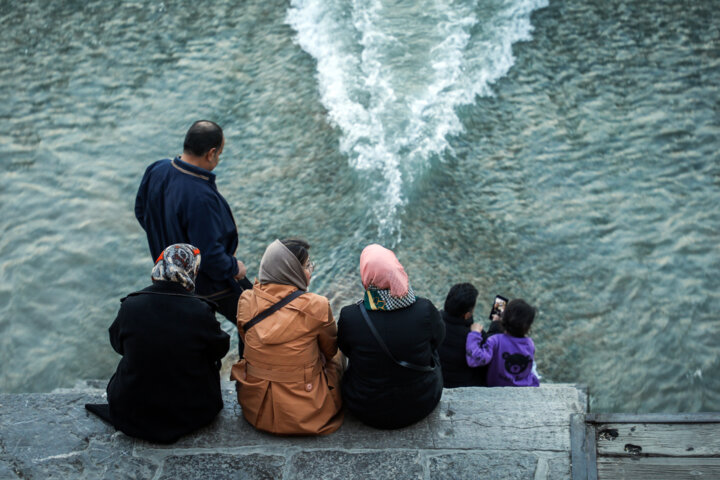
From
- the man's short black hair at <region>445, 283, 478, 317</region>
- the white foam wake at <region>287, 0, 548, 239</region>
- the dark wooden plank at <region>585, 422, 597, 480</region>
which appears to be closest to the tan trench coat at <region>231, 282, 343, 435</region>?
the man's short black hair at <region>445, 283, 478, 317</region>

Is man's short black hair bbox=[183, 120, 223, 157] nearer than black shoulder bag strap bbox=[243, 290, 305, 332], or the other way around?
black shoulder bag strap bbox=[243, 290, 305, 332]

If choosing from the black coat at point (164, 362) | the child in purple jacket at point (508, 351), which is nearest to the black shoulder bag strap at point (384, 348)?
the black coat at point (164, 362)

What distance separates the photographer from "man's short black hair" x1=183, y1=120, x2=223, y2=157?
4.16 m

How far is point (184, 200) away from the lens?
13.8ft

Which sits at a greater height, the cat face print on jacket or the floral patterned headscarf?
the floral patterned headscarf

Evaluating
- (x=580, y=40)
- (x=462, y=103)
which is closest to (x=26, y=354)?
(x=462, y=103)

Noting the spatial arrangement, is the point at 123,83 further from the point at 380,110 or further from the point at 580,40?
the point at 580,40

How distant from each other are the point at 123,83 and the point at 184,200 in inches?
279

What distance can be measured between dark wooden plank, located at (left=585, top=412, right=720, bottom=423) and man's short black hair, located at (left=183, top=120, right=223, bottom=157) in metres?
2.78

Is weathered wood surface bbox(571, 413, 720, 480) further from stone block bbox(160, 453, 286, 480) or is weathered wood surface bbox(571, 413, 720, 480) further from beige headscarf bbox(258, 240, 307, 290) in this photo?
beige headscarf bbox(258, 240, 307, 290)

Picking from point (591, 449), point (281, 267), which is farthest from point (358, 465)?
point (591, 449)

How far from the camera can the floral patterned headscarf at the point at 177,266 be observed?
3.73 m

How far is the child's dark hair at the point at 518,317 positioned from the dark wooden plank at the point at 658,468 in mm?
1240

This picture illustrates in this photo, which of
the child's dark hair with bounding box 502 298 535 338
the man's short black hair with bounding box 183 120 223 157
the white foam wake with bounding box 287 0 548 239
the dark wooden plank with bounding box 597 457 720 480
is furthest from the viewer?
the white foam wake with bounding box 287 0 548 239
